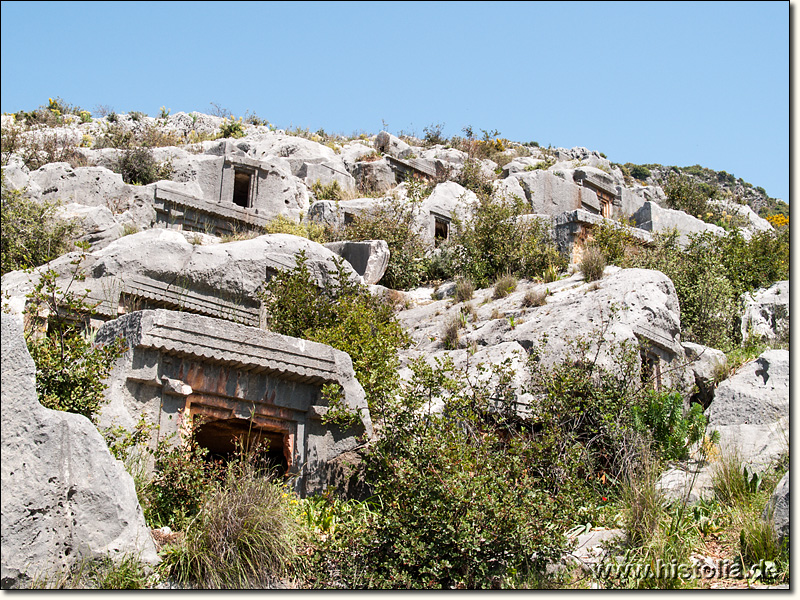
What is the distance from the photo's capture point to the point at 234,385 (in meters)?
9.12

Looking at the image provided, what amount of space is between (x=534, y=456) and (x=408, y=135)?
104 feet

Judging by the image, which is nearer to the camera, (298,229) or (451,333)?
(451,333)

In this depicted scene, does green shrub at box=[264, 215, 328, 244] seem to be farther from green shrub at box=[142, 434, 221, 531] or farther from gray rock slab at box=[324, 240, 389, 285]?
green shrub at box=[142, 434, 221, 531]

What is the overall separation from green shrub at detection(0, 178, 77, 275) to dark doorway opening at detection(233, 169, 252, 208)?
647cm

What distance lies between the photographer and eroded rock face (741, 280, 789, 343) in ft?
51.6

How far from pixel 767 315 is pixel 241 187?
1495cm

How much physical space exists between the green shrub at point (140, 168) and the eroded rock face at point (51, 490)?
18.9m

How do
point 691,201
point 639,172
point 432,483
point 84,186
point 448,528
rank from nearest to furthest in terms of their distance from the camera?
point 448,528 < point 432,483 < point 84,186 < point 691,201 < point 639,172

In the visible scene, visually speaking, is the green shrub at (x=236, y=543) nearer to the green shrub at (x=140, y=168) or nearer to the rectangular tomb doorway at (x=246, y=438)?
the rectangular tomb doorway at (x=246, y=438)

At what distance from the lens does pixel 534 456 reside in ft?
30.1

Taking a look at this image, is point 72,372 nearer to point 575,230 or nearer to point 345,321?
point 345,321

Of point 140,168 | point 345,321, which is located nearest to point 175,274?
point 345,321

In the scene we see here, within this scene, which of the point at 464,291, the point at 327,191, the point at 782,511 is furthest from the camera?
the point at 327,191

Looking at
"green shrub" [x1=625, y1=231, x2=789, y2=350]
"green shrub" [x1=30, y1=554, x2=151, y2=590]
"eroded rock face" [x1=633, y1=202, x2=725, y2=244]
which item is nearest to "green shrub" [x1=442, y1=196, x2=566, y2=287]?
"green shrub" [x1=625, y1=231, x2=789, y2=350]
